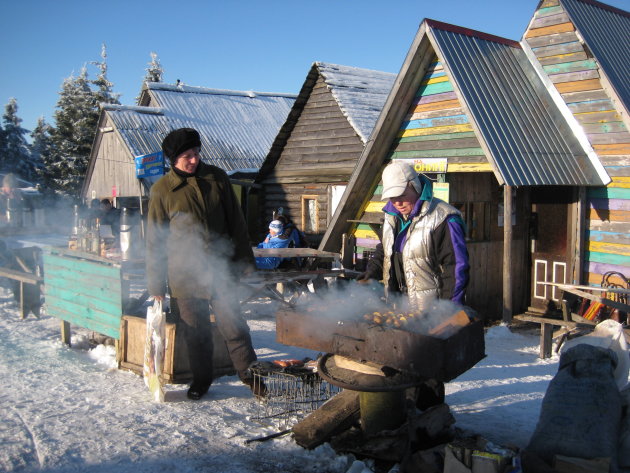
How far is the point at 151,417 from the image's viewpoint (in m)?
4.40

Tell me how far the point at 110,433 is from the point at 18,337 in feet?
12.7

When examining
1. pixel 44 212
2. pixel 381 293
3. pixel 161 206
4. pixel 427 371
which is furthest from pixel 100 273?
pixel 44 212

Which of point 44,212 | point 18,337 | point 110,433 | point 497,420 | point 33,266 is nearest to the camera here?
point 110,433

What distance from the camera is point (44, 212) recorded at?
32312 millimetres

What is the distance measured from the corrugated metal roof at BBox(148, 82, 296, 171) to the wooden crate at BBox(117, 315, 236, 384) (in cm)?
1575

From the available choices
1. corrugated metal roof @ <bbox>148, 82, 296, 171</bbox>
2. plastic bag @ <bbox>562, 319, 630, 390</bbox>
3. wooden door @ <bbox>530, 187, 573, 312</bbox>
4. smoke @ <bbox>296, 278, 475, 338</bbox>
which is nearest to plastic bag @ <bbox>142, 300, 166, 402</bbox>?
smoke @ <bbox>296, 278, 475, 338</bbox>

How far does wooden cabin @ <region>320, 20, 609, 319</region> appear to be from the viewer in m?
7.86

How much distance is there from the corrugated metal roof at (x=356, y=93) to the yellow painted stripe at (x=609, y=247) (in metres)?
6.16

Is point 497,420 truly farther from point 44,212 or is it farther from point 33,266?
point 44,212

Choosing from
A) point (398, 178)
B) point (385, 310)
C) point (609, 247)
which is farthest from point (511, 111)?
point (385, 310)

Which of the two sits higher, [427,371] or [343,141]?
[343,141]

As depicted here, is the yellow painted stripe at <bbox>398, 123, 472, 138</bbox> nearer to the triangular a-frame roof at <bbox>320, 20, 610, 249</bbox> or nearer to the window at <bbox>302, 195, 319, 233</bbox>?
the triangular a-frame roof at <bbox>320, 20, 610, 249</bbox>

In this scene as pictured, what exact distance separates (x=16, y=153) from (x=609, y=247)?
50.7 m

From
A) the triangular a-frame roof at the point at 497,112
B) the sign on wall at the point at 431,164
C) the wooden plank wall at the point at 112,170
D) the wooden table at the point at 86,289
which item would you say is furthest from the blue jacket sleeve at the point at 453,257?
the wooden plank wall at the point at 112,170
